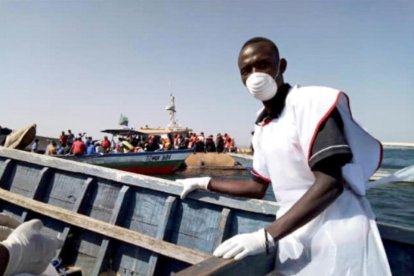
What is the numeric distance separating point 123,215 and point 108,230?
239 mm

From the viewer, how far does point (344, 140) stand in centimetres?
157

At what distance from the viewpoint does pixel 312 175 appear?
5.78ft

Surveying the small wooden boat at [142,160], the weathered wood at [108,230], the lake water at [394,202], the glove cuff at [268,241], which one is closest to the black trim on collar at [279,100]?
the glove cuff at [268,241]

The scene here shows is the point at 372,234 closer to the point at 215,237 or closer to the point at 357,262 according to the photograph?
the point at 357,262

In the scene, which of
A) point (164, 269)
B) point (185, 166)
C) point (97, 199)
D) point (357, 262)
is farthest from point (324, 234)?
point (185, 166)

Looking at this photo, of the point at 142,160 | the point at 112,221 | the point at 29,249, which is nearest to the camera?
the point at 29,249

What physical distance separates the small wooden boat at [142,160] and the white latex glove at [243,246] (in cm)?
1708

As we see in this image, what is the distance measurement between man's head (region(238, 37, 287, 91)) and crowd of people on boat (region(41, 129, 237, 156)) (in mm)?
20833

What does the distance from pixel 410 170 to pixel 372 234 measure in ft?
2.10

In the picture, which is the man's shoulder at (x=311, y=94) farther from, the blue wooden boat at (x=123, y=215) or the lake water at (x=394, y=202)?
the lake water at (x=394, y=202)

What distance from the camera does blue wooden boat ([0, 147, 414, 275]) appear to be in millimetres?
3234

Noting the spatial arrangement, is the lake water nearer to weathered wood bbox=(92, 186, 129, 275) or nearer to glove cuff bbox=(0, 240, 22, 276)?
weathered wood bbox=(92, 186, 129, 275)

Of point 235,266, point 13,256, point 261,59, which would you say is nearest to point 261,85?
point 261,59

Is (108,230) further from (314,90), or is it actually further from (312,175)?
(314,90)
